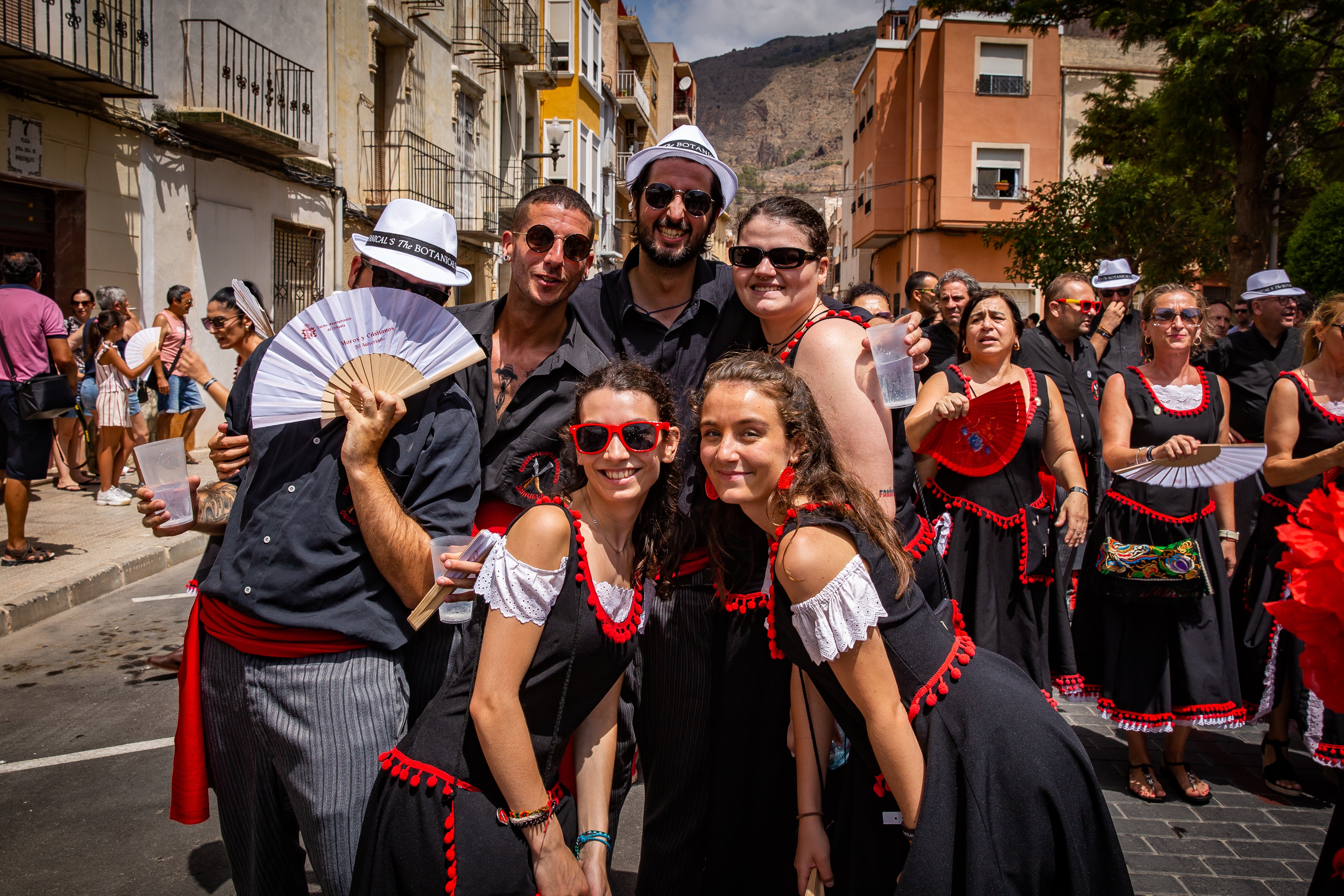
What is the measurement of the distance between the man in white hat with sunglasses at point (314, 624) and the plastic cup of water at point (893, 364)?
1103mm

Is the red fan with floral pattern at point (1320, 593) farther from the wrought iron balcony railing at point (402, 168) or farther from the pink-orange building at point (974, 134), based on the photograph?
the pink-orange building at point (974, 134)

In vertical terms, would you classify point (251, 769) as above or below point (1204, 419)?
below

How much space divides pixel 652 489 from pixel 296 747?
3.63 ft

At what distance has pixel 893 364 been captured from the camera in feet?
8.21

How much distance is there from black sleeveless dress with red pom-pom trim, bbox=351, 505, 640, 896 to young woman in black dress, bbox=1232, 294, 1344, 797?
341 centimetres

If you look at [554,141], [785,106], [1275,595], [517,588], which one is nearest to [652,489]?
[517,588]

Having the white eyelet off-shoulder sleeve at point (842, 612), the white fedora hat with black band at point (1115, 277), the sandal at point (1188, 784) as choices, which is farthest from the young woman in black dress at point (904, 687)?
the white fedora hat with black band at point (1115, 277)

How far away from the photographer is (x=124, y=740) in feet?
14.2

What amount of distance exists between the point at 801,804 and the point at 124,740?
3535 millimetres

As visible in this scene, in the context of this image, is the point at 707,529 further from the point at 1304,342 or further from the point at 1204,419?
the point at 1304,342

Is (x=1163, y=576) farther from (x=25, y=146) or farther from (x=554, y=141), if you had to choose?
(x=554, y=141)

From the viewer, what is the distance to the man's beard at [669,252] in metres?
3.04

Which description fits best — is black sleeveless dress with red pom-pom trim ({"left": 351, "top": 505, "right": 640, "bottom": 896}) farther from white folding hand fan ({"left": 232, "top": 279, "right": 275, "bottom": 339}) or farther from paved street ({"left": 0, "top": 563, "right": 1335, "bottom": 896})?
paved street ({"left": 0, "top": 563, "right": 1335, "bottom": 896})

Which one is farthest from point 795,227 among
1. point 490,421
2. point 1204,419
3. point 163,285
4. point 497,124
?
point 497,124
